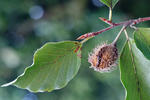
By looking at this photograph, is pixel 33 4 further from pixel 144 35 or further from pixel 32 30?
pixel 144 35

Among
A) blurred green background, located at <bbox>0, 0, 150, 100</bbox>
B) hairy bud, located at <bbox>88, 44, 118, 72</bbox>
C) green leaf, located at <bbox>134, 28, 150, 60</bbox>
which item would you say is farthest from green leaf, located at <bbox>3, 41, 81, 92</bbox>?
blurred green background, located at <bbox>0, 0, 150, 100</bbox>

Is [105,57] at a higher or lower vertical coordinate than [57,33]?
higher

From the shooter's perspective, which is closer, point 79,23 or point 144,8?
point 79,23

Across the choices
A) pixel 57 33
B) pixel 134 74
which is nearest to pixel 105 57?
pixel 134 74

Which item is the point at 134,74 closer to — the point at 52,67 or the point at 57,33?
the point at 52,67

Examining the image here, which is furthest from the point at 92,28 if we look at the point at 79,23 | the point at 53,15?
the point at 53,15

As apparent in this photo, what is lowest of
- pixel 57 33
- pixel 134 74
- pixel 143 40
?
pixel 57 33
